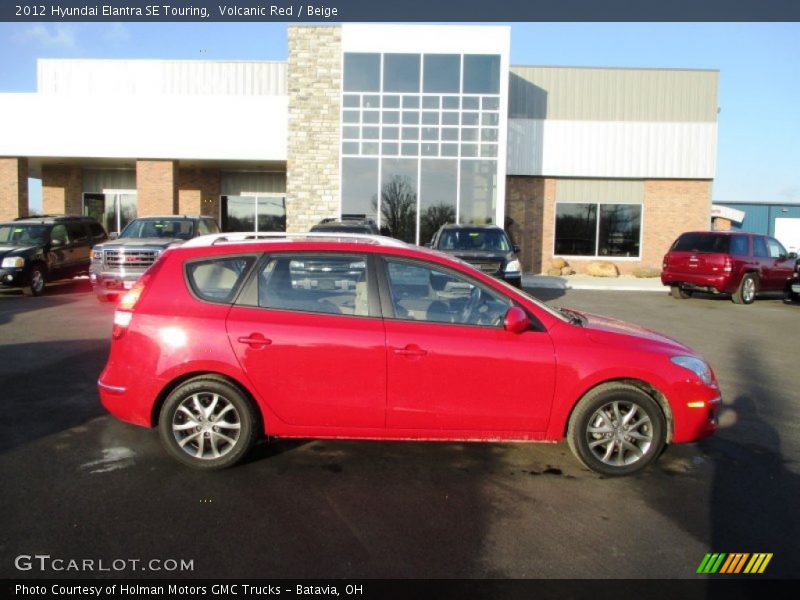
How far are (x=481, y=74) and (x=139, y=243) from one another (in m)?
13.3

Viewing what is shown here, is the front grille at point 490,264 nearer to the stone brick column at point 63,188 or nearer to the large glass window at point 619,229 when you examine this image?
the large glass window at point 619,229

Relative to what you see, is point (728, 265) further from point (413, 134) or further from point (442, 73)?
point (442, 73)

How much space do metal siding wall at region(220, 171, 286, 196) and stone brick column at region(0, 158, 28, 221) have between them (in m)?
7.46

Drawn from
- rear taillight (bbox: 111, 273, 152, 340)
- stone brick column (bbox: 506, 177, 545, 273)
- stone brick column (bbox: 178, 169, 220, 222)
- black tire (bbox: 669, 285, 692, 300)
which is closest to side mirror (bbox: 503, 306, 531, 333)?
rear taillight (bbox: 111, 273, 152, 340)

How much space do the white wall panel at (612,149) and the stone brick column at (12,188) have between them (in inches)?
719

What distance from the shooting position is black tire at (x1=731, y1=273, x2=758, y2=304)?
675 inches

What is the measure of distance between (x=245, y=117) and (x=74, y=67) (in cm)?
737

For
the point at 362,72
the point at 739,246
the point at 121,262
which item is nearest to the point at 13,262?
the point at 121,262

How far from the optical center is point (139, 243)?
13.3 m

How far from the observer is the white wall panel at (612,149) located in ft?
83.9

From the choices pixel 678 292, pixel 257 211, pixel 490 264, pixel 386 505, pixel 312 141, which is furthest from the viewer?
pixel 257 211

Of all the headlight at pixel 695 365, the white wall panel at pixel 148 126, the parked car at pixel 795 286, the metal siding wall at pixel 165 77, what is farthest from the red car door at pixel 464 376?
the metal siding wall at pixel 165 77

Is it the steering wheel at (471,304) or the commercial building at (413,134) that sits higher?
the commercial building at (413,134)

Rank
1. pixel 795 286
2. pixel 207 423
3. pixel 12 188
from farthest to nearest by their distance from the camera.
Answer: pixel 12 188, pixel 795 286, pixel 207 423
